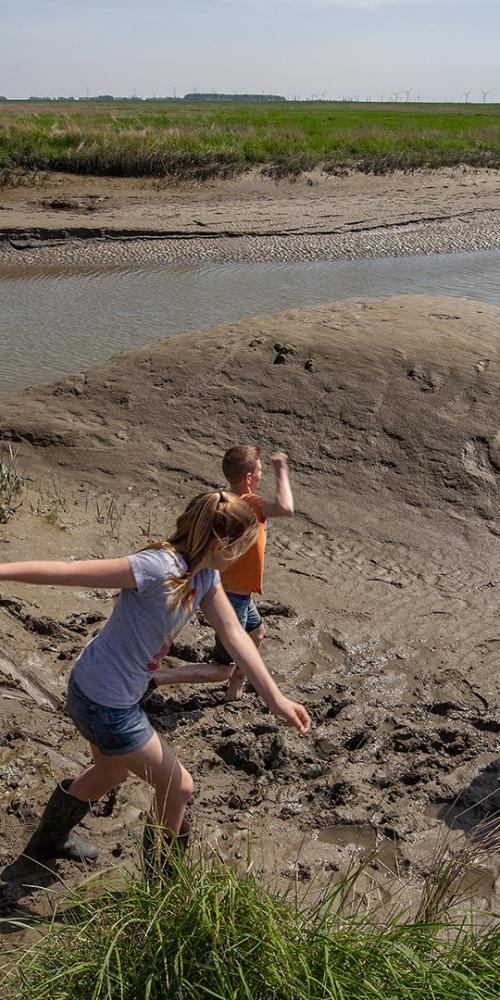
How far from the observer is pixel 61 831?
11.5 ft

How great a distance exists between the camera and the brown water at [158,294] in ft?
35.7

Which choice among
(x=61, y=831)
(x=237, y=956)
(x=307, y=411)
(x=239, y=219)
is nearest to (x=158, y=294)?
(x=239, y=219)

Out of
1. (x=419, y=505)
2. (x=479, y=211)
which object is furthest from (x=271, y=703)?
(x=479, y=211)

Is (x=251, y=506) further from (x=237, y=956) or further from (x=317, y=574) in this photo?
(x=237, y=956)

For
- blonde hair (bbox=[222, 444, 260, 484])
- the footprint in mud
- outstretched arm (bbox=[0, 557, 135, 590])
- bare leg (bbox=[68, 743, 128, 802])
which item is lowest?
the footprint in mud

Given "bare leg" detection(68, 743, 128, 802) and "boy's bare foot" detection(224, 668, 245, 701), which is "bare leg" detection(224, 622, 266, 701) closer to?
"boy's bare foot" detection(224, 668, 245, 701)

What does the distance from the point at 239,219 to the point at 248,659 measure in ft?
57.5

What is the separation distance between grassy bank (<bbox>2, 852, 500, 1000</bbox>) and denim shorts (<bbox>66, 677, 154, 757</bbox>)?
1.62 ft

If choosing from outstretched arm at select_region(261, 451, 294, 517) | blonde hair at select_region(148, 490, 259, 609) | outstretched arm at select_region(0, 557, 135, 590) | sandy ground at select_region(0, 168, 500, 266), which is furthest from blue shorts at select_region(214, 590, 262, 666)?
sandy ground at select_region(0, 168, 500, 266)

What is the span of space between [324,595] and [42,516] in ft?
6.47

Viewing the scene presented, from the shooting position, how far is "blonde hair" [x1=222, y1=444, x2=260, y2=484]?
461 centimetres

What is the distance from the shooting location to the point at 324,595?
6.03 m

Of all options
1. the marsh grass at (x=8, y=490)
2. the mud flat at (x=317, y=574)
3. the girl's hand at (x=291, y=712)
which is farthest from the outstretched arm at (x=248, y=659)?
the marsh grass at (x=8, y=490)

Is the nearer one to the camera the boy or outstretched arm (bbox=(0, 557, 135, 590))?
outstretched arm (bbox=(0, 557, 135, 590))
